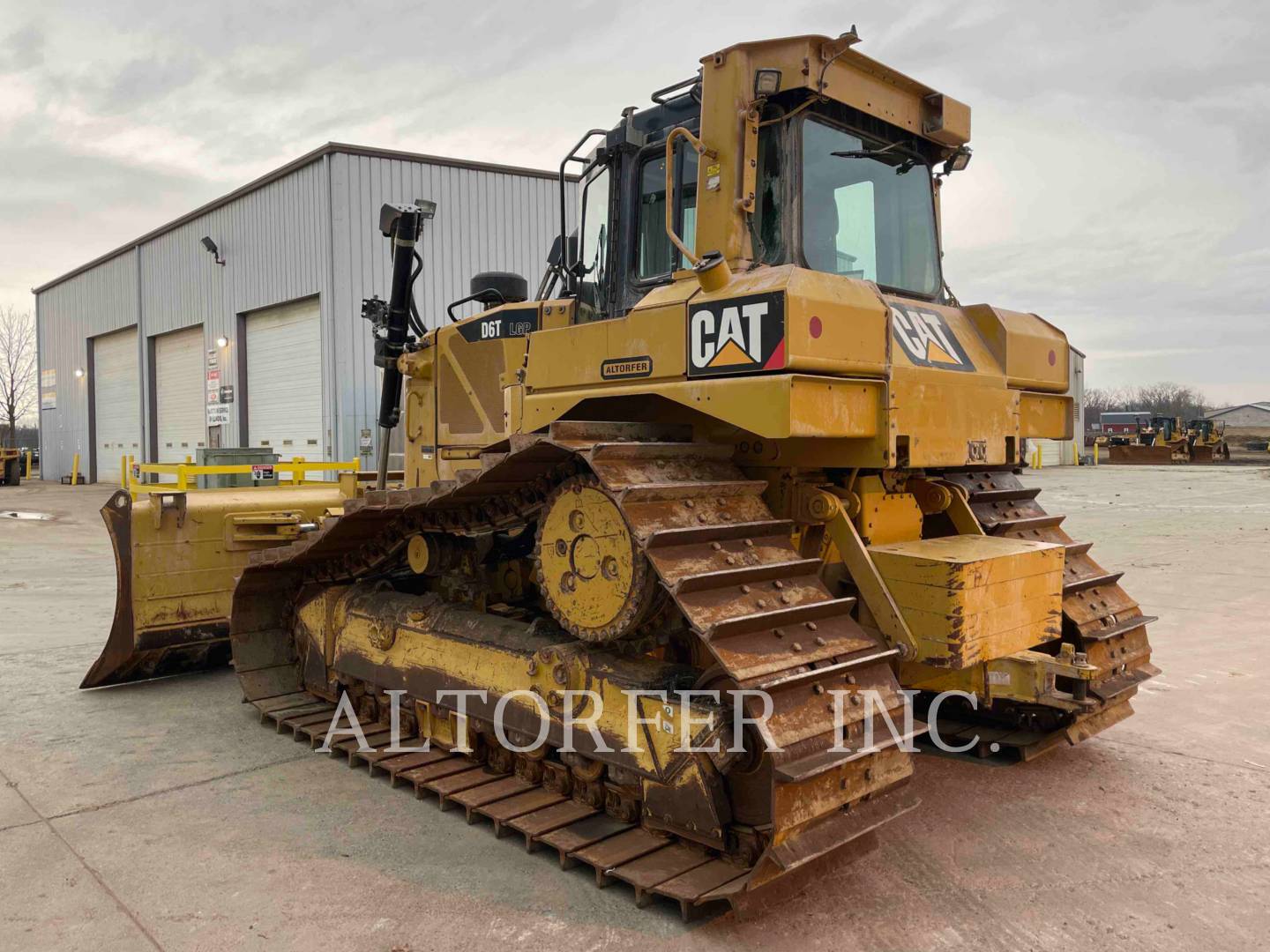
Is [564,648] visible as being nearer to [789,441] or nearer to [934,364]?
[789,441]

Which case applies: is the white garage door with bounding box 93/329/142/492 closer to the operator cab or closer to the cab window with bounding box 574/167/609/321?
the cab window with bounding box 574/167/609/321

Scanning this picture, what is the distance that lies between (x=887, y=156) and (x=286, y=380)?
19691 millimetres

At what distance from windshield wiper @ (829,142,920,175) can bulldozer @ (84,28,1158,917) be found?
2 cm

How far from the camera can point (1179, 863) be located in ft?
13.2

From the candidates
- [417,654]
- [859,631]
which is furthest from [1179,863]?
[417,654]

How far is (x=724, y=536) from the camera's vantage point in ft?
12.4

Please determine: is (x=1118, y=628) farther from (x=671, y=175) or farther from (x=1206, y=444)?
(x=1206, y=444)

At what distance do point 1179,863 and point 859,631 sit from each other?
162cm

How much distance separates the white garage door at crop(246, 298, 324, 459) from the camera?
70.8 ft

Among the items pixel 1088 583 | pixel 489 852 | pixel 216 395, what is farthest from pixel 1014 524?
pixel 216 395

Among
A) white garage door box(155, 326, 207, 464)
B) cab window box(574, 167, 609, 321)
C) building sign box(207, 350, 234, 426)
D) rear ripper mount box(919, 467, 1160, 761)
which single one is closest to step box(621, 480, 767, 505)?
cab window box(574, 167, 609, 321)

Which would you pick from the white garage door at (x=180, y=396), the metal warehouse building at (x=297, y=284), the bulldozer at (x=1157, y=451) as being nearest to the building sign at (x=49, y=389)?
the metal warehouse building at (x=297, y=284)

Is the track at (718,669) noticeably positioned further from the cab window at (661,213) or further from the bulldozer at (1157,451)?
the bulldozer at (1157,451)

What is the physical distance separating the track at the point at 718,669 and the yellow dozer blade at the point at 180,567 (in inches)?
103
